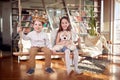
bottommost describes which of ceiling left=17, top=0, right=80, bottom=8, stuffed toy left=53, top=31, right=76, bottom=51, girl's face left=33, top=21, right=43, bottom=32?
stuffed toy left=53, top=31, right=76, bottom=51

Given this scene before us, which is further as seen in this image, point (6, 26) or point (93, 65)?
point (6, 26)

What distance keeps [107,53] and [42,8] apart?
126cm

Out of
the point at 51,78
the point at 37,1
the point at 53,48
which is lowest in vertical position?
the point at 51,78

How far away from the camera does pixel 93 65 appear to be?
298 centimetres

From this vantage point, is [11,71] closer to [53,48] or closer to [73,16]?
[53,48]

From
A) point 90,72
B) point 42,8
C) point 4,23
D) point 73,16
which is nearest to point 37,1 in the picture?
point 42,8

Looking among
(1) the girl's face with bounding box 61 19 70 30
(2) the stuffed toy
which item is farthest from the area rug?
(1) the girl's face with bounding box 61 19 70 30

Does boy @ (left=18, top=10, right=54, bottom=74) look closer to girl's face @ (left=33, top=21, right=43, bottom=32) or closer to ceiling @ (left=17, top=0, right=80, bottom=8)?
girl's face @ (left=33, top=21, right=43, bottom=32)

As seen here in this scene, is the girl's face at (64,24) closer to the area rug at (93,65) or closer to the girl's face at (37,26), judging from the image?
the girl's face at (37,26)

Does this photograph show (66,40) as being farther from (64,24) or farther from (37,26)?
(37,26)

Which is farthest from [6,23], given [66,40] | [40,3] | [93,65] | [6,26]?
[66,40]

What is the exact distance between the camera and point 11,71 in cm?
273

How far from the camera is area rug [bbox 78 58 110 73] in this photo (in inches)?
108

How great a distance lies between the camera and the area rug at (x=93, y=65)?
108 inches
